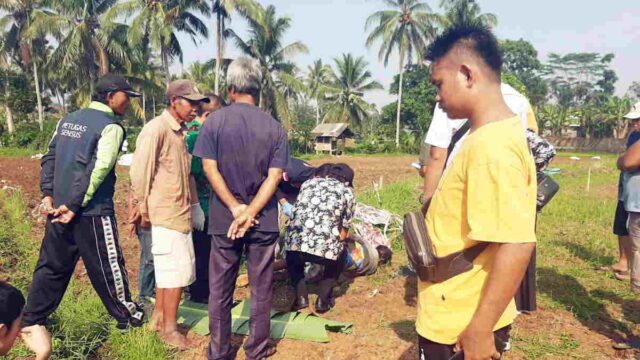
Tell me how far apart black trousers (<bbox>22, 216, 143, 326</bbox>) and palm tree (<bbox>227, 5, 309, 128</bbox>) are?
87.9 feet

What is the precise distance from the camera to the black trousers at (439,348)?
154 cm

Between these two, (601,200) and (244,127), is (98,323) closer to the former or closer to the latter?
(244,127)

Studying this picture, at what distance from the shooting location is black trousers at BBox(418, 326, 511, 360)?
154 cm

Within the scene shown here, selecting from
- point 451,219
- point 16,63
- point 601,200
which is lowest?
point 601,200

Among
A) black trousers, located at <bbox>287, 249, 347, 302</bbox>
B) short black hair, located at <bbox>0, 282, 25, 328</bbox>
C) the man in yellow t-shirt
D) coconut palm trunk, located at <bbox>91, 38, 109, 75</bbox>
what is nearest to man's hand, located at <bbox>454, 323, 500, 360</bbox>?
the man in yellow t-shirt

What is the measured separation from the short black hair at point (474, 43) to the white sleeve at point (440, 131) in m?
1.30

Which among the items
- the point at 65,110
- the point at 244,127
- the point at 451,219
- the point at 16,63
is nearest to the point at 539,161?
the point at 451,219

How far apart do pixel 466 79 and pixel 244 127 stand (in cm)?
158

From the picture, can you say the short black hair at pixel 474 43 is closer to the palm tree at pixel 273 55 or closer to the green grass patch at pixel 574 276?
the green grass patch at pixel 574 276

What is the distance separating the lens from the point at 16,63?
34.3 m

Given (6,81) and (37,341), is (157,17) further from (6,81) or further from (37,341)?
(37,341)

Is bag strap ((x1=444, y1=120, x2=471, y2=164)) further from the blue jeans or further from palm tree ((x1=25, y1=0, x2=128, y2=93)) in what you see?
palm tree ((x1=25, y1=0, x2=128, y2=93))

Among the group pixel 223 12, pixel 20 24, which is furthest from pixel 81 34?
pixel 223 12

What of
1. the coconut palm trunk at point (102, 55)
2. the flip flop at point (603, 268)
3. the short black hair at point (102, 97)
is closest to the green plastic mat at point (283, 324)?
the short black hair at point (102, 97)
